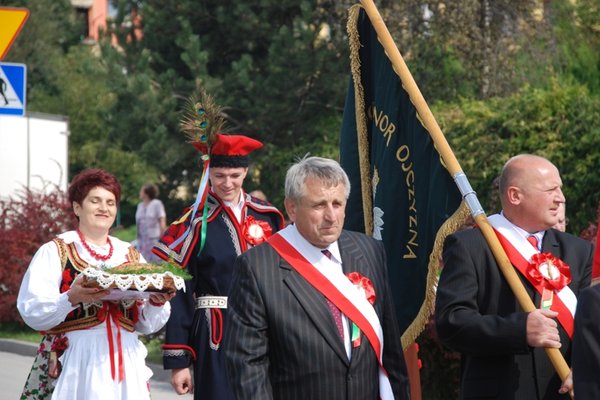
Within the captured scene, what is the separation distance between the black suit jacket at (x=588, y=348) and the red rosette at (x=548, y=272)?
1932 mm

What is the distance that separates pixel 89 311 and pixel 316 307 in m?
2.14

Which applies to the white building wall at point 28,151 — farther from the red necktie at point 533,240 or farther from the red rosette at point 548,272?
the red rosette at point 548,272

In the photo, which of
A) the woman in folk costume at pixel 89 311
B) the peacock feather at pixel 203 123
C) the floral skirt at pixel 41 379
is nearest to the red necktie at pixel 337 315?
the woman in folk costume at pixel 89 311

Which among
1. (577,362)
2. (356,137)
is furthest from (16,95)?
(577,362)

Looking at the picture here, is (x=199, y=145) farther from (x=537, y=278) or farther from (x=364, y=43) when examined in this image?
(x=537, y=278)

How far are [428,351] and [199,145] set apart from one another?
328cm

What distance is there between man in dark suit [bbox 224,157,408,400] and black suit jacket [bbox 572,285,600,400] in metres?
1.68

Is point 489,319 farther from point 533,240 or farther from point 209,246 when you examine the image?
point 209,246

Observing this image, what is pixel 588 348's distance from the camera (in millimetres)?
3729

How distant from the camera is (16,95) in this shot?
11516 millimetres

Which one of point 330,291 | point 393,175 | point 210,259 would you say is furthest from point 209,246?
point 330,291

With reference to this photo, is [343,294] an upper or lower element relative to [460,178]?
lower

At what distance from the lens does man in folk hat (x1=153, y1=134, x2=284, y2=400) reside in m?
7.55

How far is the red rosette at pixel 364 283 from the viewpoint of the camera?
216 inches
